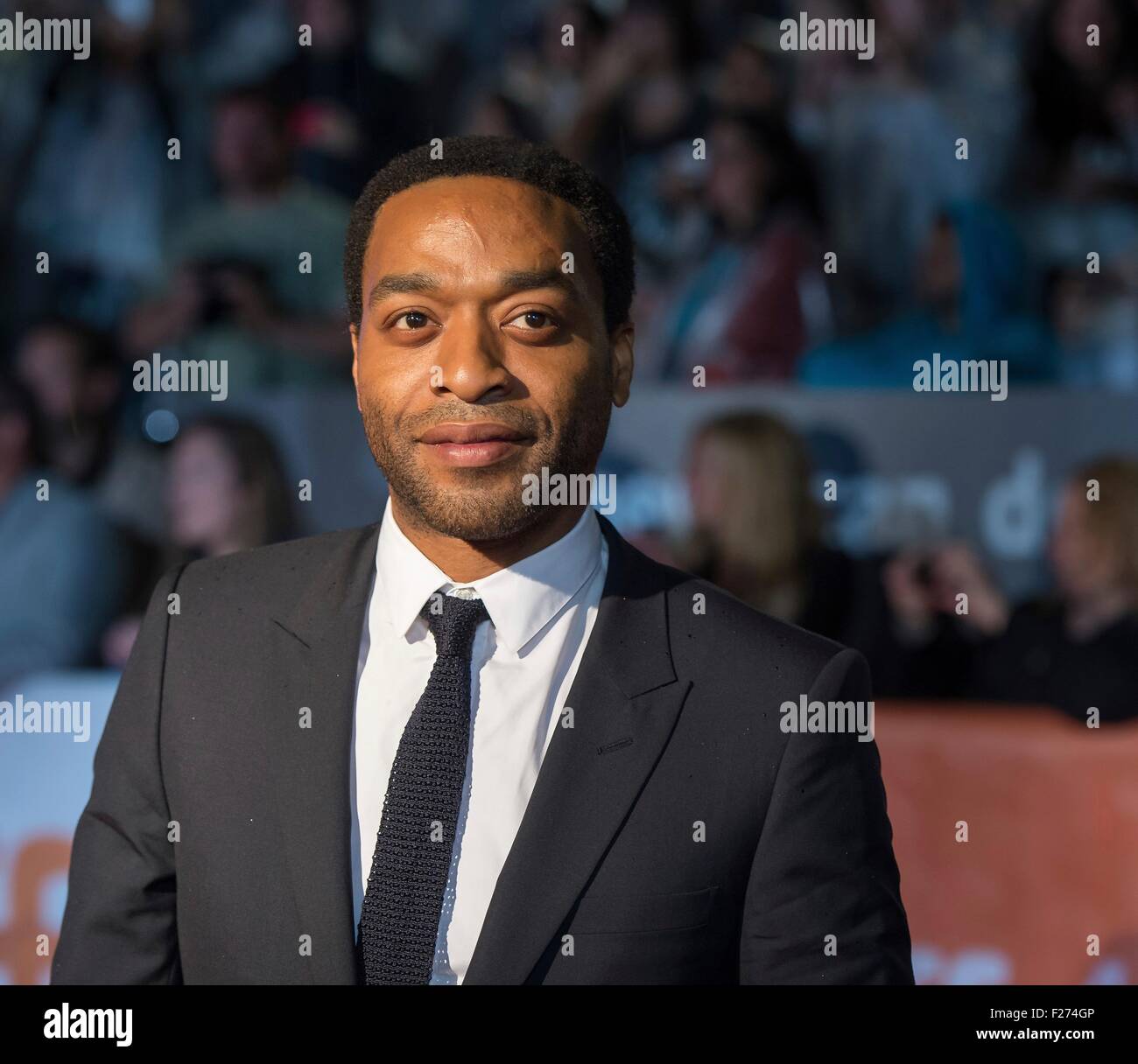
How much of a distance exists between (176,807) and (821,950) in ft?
2.78

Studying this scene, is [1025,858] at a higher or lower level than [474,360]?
lower

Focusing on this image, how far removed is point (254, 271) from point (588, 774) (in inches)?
147

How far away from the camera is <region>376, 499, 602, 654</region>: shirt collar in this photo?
6.13 feet

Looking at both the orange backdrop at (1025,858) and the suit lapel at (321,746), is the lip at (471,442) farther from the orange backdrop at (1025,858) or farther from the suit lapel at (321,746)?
Answer: the orange backdrop at (1025,858)

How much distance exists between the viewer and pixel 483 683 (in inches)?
73.5

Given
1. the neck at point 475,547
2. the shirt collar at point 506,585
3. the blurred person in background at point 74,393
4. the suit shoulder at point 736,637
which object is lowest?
the suit shoulder at point 736,637

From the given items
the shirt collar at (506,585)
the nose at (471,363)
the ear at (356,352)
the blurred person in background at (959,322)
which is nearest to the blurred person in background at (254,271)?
the blurred person in background at (959,322)

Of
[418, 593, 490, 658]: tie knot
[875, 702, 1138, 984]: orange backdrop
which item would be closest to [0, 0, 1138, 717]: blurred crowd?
[875, 702, 1138, 984]: orange backdrop

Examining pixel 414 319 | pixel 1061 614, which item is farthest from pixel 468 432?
pixel 1061 614

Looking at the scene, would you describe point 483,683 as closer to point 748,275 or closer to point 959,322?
point 748,275

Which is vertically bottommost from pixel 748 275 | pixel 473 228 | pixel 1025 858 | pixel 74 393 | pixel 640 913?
pixel 1025 858

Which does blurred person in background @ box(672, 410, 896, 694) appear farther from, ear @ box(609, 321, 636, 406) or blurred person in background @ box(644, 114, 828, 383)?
ear @ box(609, 321, 636, 406)

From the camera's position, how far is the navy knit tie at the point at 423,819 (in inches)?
68.0
